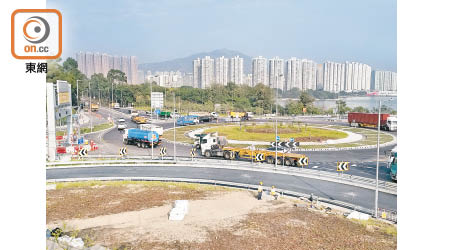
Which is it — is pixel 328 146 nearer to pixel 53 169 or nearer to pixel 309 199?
pixel 309 199

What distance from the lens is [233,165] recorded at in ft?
109

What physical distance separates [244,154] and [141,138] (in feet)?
49.3

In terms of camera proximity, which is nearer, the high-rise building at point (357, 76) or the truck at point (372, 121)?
the truck at point (372, 121)

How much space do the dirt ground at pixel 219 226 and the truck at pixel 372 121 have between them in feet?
137

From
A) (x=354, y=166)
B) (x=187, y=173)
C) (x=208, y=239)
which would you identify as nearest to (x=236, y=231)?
(x=208, y=239)

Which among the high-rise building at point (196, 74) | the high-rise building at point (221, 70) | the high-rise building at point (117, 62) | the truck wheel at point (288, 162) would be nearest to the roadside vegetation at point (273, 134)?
the truck wheel at point (288, 162)

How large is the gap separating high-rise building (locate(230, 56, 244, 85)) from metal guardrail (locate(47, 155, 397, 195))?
432ft

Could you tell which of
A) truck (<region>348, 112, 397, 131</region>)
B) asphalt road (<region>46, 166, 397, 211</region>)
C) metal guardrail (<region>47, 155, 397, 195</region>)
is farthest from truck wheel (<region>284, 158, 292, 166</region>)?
truck (<region>348, 112, 397, 131</region>)

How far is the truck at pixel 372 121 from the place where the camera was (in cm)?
5725

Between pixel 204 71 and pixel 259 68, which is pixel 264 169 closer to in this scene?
pixel 259 68

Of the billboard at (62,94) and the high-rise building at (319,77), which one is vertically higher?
the high-rise building at (319,77)

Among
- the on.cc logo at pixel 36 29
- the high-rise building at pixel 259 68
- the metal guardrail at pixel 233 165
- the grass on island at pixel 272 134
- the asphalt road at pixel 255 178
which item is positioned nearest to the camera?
the on.cc logo at pixel 36 29

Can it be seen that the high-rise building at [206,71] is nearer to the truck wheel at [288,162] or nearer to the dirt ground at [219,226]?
the truck wheel at [288,162]

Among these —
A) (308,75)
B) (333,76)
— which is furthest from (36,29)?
(308,75)
